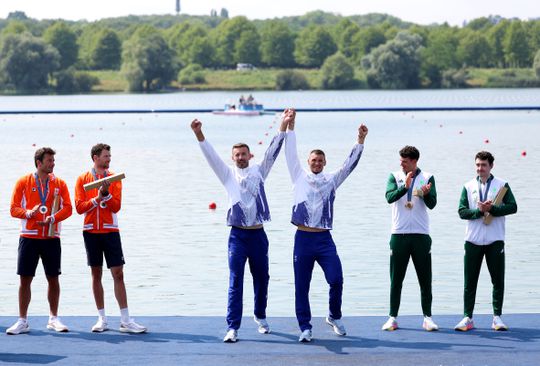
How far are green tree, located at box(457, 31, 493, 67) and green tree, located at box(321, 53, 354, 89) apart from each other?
123 ft

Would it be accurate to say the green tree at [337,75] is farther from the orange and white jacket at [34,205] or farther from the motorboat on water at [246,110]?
the orange and white jacket at [34,205]

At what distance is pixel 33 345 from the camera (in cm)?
1020

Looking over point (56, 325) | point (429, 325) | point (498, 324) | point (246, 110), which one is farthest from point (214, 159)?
point (246, 110)

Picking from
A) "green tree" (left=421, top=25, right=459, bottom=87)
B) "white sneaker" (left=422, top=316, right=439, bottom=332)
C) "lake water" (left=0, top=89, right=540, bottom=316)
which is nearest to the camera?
"white sneaker" (left=422, top=316, right=439, bottom=332)

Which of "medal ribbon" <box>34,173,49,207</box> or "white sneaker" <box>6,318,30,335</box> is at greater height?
"medal ribbon" <box>34,173,49,207</box>

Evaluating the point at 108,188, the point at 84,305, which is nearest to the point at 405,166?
the point at 108,188

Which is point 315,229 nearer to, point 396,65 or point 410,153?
point 410,153

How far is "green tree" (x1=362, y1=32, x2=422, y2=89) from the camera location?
146500 millimetres

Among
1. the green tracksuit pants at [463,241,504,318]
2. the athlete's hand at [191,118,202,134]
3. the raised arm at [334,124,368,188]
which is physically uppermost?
the athlete's hand at [191,118,202,134]

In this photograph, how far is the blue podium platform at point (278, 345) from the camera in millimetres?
9508

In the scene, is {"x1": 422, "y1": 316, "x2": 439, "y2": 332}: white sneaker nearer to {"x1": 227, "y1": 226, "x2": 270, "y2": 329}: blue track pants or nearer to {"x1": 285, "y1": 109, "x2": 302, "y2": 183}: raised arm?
{"x1": 227, "y1": 226, "x2": 270, "y2": 329}: blue track pants

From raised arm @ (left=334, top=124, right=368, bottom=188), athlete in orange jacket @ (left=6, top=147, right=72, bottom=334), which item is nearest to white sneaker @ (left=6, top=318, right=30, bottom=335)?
athlete in orange jacket @ (left=6, top=147, right=72, bottom=334)

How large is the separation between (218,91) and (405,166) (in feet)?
518

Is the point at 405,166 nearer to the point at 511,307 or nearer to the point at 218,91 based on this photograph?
the point at 511,307
